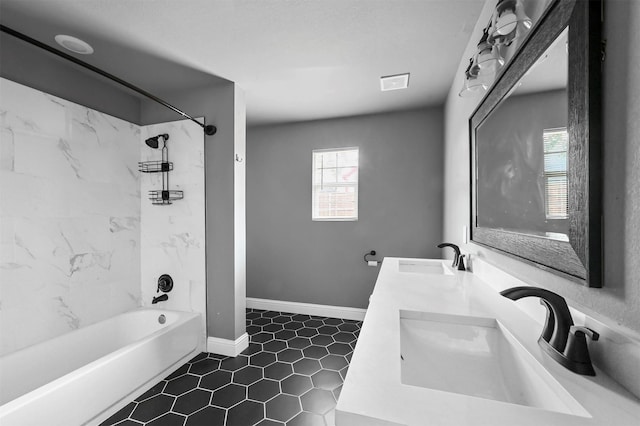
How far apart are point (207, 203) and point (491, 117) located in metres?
2.28

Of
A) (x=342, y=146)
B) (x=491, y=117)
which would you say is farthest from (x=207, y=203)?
(x=491, y=117)

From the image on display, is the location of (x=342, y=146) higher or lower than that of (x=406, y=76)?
lower

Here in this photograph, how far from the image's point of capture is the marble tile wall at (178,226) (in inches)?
99.5

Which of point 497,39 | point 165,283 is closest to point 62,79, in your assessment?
point 165,283

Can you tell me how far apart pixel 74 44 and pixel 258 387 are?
2.79 m

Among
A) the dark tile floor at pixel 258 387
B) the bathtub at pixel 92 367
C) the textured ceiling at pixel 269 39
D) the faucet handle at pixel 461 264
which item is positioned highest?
the textured ceiling at pixel 269 39

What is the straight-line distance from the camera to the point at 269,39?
A: 182 centimetres

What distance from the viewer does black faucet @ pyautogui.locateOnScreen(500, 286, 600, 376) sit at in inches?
23.5

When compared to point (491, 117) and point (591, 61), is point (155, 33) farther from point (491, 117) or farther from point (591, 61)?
point (591, 61)

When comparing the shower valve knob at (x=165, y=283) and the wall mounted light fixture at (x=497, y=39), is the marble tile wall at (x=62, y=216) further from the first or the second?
the wall mounted light fixture at (x=497, y=39)

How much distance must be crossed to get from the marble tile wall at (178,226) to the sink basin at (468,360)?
215 centimetres

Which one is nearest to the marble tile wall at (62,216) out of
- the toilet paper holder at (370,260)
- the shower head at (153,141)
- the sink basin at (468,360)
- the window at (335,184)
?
the shower head at (153,141)

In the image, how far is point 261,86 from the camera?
251cm

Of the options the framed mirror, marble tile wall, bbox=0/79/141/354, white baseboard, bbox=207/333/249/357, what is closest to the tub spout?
marble tile wall, bbox=0/79/141/354
